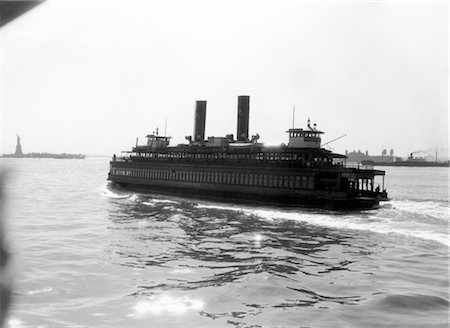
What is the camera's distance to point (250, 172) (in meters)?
44.9

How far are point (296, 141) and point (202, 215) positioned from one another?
15377mm

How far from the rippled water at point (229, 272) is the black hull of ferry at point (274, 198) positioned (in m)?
6.03

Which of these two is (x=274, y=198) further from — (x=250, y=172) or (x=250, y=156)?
(x=250, y=156)

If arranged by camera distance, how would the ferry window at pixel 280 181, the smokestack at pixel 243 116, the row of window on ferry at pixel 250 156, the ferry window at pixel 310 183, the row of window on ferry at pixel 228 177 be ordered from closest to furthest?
the ferry window at pixel 310 183 < the row of window on ferry at pixel 228 177 < the ferry window at pixel 280 181 < the row of window on ferry at pixel 250 156 < the smokestack at pixel 243 116

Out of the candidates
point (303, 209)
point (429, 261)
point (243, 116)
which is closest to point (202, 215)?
point (303, 209)

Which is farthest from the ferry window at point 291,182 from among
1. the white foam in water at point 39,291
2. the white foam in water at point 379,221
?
the white foam in water at point 39,291

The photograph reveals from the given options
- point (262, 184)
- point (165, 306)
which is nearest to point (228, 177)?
point (262, 184)

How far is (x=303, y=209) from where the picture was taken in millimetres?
38656

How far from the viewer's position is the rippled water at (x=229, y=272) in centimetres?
1209

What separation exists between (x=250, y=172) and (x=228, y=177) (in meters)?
3.51

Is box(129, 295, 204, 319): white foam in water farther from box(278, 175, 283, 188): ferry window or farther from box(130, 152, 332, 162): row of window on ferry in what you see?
box(130, 152, 332, 162): row of window on ferry

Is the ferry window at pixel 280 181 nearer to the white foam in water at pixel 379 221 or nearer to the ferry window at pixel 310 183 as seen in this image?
the ferry window at pixel 310 183

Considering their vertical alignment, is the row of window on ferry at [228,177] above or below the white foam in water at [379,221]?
above

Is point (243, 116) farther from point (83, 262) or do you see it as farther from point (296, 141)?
point (83, 262)
